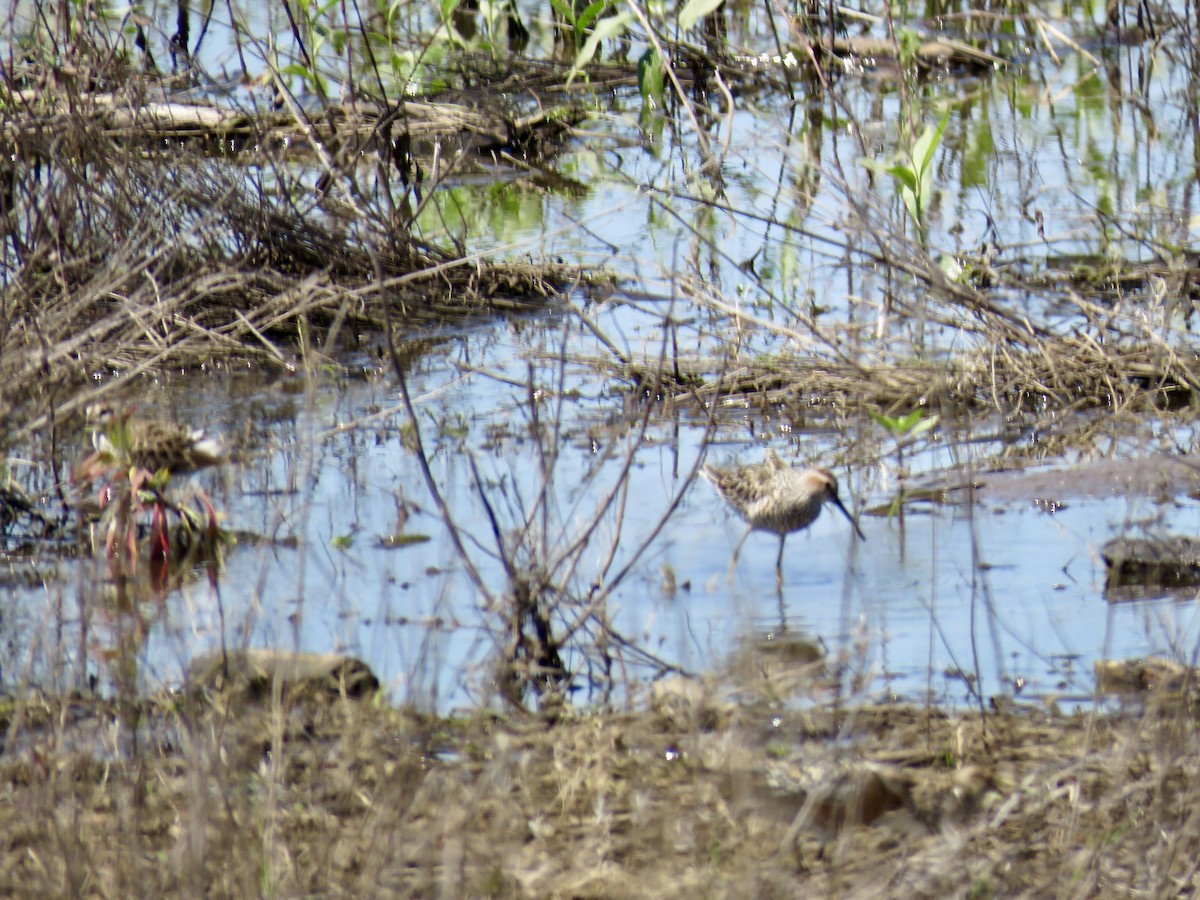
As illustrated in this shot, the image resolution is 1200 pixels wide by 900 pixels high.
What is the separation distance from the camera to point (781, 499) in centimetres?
647

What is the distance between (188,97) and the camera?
501 inches

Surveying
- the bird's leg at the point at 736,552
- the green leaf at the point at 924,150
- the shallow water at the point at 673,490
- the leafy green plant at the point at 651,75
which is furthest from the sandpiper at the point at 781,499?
the leafy green plant at the point at 651,75

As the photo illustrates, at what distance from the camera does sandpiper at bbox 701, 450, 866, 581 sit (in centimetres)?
645

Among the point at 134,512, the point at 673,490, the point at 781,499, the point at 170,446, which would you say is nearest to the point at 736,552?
the point at 781,499

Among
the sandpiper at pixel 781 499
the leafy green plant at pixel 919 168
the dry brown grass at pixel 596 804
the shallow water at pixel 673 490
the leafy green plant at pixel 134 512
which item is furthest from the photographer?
the leafy green plant at pixel 919 168

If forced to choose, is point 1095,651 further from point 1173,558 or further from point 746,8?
point 746,8

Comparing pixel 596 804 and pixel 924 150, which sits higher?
pixel 924 150

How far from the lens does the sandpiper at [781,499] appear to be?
21.1 ft

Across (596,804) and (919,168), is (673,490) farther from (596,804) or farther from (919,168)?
(596,804)

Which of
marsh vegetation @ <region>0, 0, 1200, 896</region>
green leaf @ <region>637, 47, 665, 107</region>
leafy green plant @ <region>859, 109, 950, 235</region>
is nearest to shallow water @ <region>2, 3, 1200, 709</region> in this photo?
marsh vegetation @ <region>0, 0, 1200, 896</region>

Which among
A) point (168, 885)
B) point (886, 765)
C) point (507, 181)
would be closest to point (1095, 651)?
point (886, 765)

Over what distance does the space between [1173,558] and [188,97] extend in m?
8.44

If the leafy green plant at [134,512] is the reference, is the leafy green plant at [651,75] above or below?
above

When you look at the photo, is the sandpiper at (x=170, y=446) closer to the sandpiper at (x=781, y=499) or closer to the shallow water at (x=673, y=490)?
the shallow water at (x=673, y=490)
